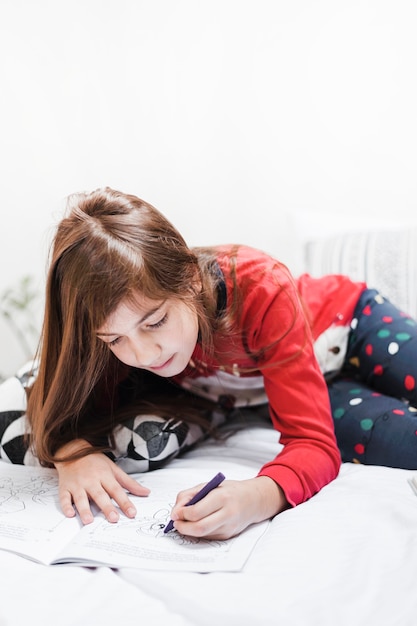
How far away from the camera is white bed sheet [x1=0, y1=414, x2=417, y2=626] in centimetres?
64

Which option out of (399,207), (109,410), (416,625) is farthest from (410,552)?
(399,207)

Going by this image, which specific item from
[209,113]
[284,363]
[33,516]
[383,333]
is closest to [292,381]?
[284,363]

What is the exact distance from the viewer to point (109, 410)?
1.12 m

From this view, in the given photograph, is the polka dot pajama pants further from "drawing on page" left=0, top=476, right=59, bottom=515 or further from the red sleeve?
"drawing on page" left=0, top=476, right=59, bottom=515

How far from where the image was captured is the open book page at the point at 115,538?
74cm

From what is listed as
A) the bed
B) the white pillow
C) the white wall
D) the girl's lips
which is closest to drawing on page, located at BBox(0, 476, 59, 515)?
the bed

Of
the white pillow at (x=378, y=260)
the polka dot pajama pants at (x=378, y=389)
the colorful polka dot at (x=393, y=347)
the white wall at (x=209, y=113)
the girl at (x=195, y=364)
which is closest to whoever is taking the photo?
the girl at (x=195, y=364)

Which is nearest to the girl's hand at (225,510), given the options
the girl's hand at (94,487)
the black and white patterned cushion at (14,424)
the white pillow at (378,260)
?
the girl's hand at (94,487)

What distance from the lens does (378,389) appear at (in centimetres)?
121

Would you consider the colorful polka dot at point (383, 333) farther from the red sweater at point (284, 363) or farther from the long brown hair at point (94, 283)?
the long brown hair at point (94, 283)

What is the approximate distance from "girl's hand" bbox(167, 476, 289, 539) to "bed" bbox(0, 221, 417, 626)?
3 centimetres

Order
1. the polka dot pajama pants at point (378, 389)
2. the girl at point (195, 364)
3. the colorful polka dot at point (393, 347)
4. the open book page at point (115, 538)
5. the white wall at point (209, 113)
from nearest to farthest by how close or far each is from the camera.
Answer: the open book page at point (115, 538) → the girl at point (195, 364) → the polka dot pajama pants at point (378, 389) → the colorful polka dot at point (393, 347) → the white wall at point (209, 113)

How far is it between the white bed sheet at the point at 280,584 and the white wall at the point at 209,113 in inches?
45.5

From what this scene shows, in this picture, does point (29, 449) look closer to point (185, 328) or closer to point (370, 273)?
point (185, 328)
